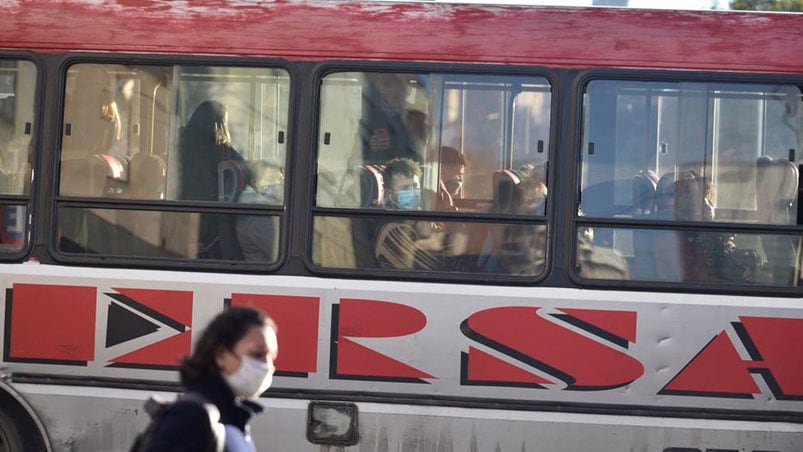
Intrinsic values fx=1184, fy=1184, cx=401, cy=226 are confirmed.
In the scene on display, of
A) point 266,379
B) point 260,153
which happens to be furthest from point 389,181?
point 266,379

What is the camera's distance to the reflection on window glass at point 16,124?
22.2 ft

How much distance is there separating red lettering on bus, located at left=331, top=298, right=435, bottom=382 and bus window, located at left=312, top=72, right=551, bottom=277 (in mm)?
256

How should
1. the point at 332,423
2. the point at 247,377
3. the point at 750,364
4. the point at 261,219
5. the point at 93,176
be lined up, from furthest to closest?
the point at 93,176 → the point at 261,219 → the point at 332,423 → the point at 750,364 → the point at 247,377

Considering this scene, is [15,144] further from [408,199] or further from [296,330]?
[408,199]

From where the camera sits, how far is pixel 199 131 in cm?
670

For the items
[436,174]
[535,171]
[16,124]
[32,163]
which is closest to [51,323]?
[32,163]

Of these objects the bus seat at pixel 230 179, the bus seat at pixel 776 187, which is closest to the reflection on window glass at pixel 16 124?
the bus seat at pixel 230 179

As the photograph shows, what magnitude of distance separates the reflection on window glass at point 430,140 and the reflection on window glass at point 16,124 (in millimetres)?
1692

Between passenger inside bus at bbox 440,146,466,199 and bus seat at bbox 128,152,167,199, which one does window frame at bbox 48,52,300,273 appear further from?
passenger inside bus at bbox 440,146,466,199

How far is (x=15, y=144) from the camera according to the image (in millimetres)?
6793

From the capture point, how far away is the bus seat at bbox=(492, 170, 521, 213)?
651 centimetres

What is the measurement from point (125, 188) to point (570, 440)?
2.85 m

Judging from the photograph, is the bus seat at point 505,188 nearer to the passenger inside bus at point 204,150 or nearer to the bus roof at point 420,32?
the bus roof at point 420,32

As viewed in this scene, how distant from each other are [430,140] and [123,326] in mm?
1986
